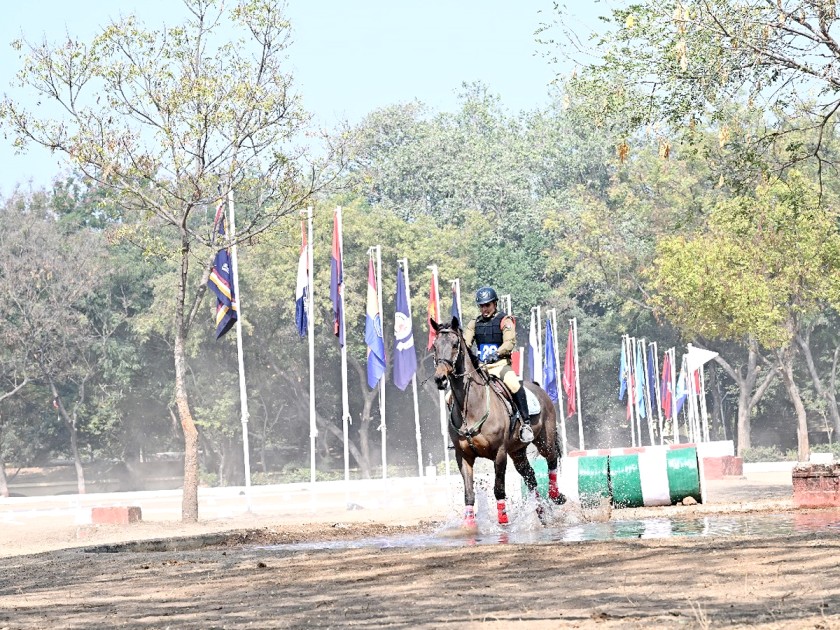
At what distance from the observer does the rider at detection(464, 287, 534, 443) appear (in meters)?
Result: 19.4

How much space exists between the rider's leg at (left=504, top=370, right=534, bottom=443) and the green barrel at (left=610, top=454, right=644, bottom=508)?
238 cm

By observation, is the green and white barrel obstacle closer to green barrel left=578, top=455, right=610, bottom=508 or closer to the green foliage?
green barrel left=578, top=455, right=610, bottom=508

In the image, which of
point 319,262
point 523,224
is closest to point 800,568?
point 319,262

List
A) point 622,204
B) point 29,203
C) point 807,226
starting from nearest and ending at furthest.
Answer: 1. point 807,226
2. point 29,203
3. point 622,204

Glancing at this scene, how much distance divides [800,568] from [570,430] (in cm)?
8376

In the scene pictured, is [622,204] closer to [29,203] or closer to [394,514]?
[29,203]

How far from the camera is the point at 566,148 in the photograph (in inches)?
4065

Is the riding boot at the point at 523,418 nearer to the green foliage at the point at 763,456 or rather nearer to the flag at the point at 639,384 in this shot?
the flag at the point at 639,384

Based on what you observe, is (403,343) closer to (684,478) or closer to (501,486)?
(684,478)

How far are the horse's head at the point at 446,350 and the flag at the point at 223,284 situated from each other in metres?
15.8

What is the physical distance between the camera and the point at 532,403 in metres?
20.3

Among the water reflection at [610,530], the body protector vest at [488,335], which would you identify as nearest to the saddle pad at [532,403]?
the body protector vest at [488,335]

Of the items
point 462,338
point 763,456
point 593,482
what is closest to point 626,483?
point 593,482

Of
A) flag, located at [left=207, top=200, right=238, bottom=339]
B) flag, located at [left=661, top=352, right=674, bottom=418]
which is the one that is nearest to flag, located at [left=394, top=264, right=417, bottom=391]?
flag, located at [left=207, top=200, right=238, bottom=339]
